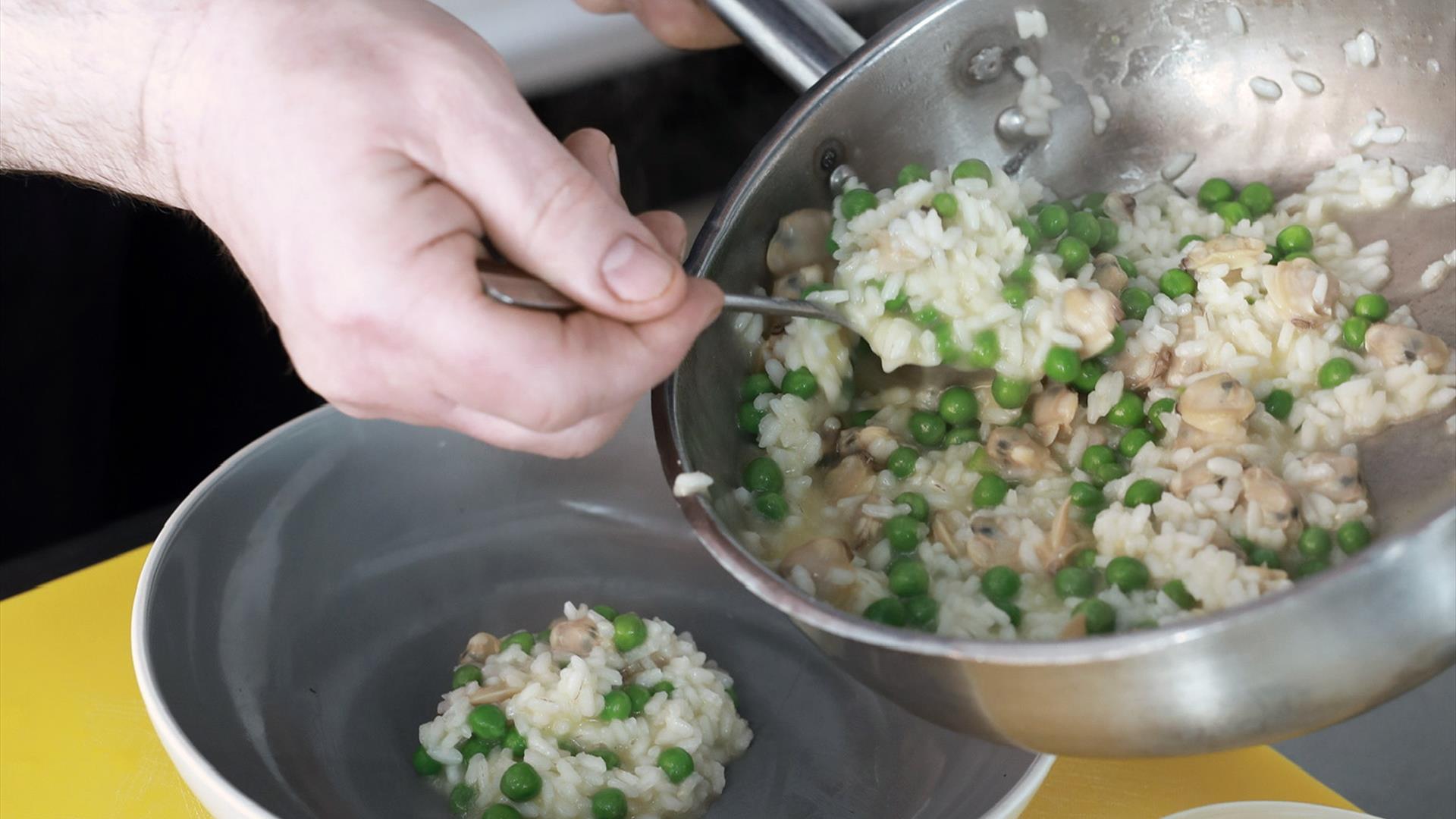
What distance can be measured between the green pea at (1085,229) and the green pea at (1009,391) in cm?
24

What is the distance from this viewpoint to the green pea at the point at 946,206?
156 cm

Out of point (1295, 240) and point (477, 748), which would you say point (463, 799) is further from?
point (1295, 240)

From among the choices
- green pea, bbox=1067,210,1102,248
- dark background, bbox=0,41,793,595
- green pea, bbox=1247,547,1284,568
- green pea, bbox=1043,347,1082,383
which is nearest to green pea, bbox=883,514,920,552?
green pea, bbox=1043,347,1082,383

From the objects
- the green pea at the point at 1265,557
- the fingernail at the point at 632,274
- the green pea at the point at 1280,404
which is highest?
the fingernail at the point at 632,274

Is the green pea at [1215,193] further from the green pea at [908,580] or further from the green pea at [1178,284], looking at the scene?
the green pea at [908,580]

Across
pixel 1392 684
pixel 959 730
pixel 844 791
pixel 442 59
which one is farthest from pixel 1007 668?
pixel 442 59

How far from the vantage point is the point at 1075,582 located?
1.39m

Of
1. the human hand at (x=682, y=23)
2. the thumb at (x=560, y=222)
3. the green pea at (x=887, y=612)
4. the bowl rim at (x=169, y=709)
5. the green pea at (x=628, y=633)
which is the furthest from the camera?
the human hand at (x=682, y=23)

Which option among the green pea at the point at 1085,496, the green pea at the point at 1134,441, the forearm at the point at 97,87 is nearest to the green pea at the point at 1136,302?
the green pea at the point at 1134,441

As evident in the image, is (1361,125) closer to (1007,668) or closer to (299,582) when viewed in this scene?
(1007,668)

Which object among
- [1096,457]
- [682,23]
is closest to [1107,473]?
[1096,457]

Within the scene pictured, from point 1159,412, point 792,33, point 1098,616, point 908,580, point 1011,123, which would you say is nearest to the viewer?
point 1098,616

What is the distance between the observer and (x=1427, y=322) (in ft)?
5.08

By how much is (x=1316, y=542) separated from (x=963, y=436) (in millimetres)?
420
